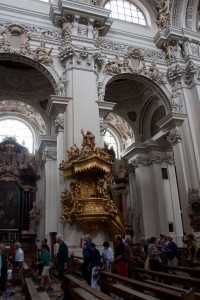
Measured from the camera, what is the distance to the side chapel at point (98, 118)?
8438 mm

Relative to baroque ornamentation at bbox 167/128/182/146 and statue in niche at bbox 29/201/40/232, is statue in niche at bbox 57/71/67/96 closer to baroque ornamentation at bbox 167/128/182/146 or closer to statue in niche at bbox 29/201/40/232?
baroque ornamentation at bbox 167/128/182/146

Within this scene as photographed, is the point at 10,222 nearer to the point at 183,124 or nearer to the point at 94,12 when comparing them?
the point at 183,124

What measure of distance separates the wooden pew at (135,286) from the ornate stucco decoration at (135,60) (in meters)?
8.61

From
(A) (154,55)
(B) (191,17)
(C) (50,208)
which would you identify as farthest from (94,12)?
(C) (50,208)

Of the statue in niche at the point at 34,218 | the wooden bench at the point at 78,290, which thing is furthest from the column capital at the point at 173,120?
the wooden bench at the point at 78,290

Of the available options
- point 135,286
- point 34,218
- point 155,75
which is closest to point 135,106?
point 155,75

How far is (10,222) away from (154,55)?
993 centimetres

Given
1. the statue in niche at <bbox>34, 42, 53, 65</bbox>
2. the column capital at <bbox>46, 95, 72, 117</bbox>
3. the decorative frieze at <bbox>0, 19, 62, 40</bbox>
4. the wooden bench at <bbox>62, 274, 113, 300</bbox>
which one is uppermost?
the decorative frieze at <bbox>0, 19, 62, 40</bbox>

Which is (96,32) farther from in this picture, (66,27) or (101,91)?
(101,91)

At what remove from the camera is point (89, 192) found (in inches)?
327

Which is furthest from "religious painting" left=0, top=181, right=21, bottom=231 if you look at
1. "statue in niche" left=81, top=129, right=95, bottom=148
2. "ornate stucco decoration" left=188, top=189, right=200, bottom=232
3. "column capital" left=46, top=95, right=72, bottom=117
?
"ornate stucco decoration" left=188, top=189, right=200, bottom=232

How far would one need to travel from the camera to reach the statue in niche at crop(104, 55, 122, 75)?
10859 millimetres

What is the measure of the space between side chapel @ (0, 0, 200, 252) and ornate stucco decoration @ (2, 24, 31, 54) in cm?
4

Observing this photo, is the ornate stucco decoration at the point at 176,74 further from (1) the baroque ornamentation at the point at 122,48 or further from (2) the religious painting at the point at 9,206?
(2) the religious painting at the point at 9,206
